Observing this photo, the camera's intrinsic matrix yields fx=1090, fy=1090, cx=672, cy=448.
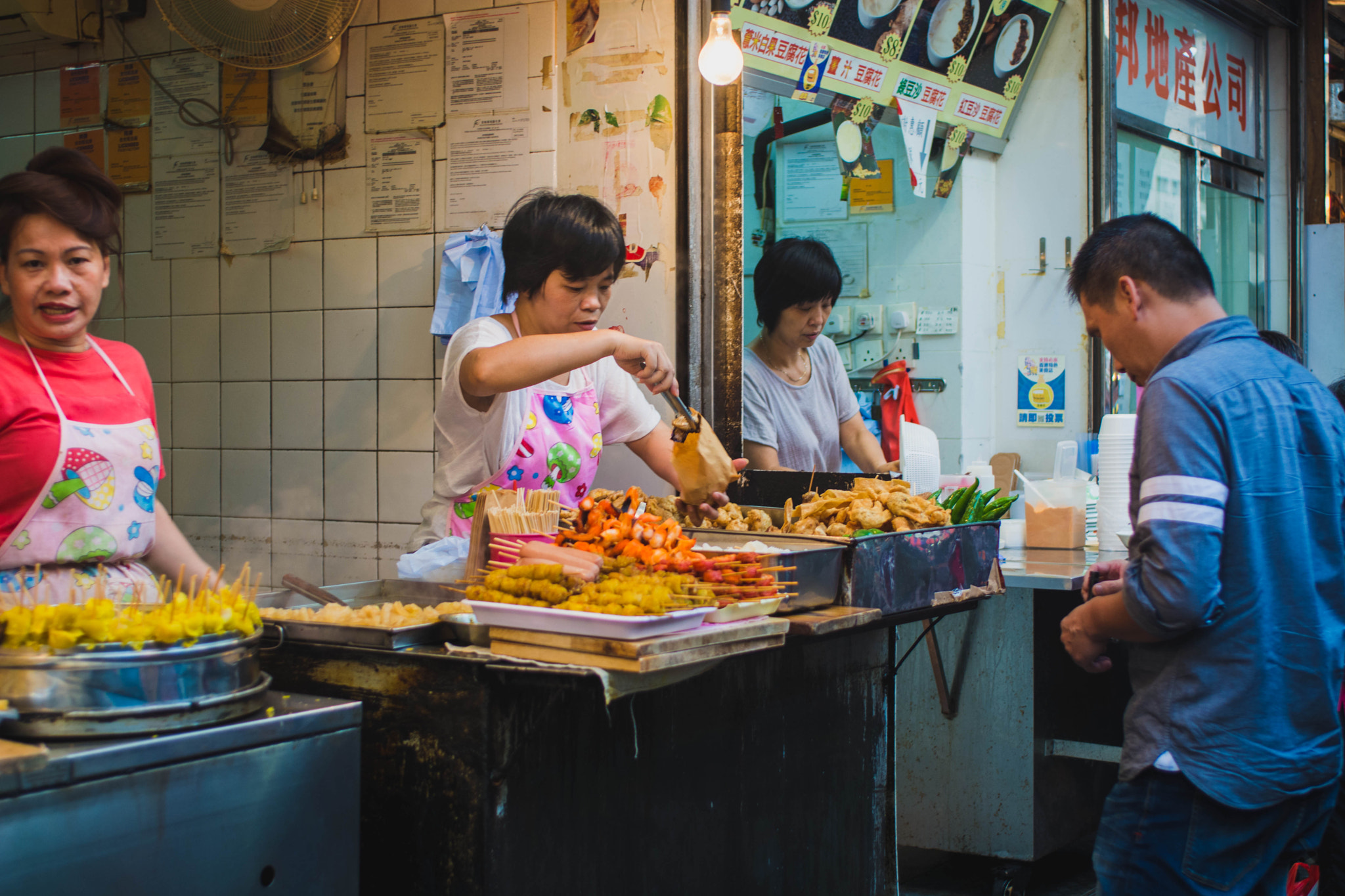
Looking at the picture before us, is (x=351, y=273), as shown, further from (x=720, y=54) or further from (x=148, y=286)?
(x=720, y=54)

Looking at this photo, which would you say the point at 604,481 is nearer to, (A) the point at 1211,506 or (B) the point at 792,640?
(B) the point at 792,640

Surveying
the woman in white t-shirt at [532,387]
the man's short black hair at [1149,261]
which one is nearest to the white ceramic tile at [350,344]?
the woman in white t-shirt at [532,387]

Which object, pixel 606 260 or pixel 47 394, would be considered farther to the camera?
pixel 606 260

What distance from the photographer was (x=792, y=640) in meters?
2.28

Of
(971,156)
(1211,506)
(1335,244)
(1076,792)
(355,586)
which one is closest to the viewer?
(1211,506)

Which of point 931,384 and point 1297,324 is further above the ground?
point 1297,324

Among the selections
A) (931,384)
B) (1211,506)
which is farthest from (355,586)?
(931,384)

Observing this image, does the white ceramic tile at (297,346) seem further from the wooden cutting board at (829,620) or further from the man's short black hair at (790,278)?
the wooden cutting board at (829,620)

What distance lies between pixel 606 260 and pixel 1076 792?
236 cm

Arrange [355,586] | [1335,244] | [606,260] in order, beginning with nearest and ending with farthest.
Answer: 1. [355,586]
2. [606,260]
3. [1335,244]

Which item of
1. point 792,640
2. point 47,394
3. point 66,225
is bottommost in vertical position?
point 792,640

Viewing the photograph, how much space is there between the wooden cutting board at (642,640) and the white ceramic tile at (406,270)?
7.62ft

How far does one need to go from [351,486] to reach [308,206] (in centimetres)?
107

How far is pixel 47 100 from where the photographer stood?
14.9ft
